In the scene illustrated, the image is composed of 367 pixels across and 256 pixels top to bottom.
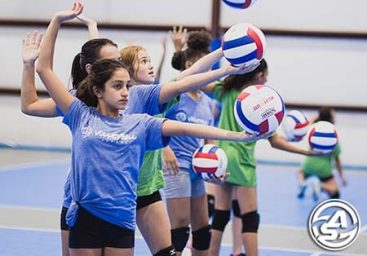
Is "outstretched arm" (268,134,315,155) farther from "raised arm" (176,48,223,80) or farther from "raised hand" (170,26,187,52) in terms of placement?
"raised arm" (176,48,223,80)

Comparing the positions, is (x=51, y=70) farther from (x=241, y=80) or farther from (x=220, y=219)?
(x=220, y=219)

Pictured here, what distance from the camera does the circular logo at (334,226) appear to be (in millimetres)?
8625

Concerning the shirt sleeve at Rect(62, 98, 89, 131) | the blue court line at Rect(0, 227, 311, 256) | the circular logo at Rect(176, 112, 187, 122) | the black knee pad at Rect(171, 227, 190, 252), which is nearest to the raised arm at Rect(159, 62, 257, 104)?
the shirt sleeve at Rect(62, 98, 89, 131)

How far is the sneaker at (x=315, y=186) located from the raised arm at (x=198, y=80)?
7.00 m

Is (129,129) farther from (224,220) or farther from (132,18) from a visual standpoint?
(132,18)

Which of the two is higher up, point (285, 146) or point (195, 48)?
point (195, 48)

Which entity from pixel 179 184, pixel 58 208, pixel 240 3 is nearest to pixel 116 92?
pixel 240 3

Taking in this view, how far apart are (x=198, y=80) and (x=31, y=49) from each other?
94 cm

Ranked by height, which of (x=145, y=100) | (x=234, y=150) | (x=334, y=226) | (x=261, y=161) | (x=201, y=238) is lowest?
(x=261, y=161)

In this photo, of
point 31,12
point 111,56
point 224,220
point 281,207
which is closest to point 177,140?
point 224,220

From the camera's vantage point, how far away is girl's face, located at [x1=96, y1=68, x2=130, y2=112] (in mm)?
4691

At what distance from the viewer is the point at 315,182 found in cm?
1193

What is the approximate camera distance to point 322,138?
712 cm

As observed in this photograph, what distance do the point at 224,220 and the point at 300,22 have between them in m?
10.5
